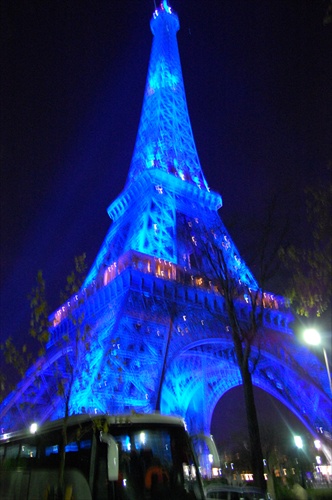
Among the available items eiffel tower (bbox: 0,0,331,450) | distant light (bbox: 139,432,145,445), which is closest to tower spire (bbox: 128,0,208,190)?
eiffel tower (bbox: 0,0,331,450)

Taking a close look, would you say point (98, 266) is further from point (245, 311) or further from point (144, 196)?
point (245, 311)

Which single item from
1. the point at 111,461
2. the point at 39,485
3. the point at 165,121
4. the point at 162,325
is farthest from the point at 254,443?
the point at 165,121

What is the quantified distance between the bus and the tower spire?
94.4ft

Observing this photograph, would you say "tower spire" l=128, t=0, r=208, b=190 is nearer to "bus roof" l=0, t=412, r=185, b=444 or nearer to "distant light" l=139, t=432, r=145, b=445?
"bus roof" l=0, t=412, r=185, b=444

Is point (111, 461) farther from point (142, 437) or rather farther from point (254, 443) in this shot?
point (254, 443)

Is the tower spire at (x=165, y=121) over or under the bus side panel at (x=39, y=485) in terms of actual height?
over

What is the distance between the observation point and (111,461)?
6.42 metres

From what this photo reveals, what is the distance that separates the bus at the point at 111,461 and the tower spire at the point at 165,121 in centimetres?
2879

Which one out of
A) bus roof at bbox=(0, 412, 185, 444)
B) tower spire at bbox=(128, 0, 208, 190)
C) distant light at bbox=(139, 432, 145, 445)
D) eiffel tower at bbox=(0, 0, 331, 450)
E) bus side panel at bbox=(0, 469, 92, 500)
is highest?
tower spire at bbox=(128, 0, 208, 190)

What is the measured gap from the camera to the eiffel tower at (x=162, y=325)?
2198cm

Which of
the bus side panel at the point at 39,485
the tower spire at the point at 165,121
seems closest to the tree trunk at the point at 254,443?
the bus side panel at the point at 39,485

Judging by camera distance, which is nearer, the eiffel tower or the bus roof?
the bus roof

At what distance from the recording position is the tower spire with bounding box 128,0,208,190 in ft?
129

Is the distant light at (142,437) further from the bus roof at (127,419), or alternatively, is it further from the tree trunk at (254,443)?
the tree trunk at (254,443)
